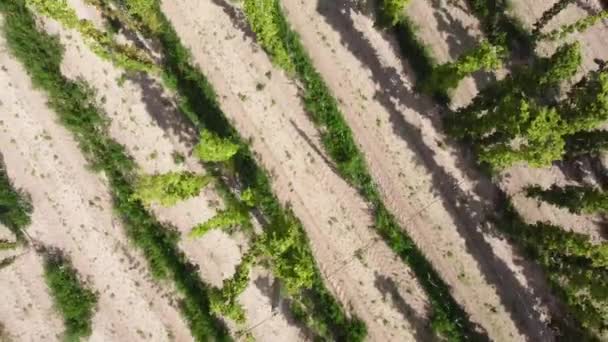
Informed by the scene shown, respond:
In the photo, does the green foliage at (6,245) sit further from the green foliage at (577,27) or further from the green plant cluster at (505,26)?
the green foliage at (577,27)

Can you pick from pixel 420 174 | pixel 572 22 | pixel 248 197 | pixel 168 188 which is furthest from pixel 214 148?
pixel 572 22

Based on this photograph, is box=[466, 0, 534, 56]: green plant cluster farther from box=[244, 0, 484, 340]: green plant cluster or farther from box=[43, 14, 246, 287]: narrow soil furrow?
box=[43, 14, 246, 287]: narrow soil furrow

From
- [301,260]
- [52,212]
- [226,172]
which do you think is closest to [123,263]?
[52,212]

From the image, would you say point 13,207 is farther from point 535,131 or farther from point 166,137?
point 535,131

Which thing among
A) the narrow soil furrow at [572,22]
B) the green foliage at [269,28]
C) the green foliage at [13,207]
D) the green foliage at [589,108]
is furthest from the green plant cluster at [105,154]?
the narrow soil furrow at [572,22]

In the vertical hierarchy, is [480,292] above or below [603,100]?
below

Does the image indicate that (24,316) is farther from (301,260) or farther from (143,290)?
(301,260)

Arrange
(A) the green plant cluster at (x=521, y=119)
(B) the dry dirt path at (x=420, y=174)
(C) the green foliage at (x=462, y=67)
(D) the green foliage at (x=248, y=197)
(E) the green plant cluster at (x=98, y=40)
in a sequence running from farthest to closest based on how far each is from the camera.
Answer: (B) the dry dirt path at (x=420, y=174), (D) the green foliage at (x=248, y=197), (E) the green plant cluster at (x=98, y=40), (C) the green foliage at (x=462, y=67), (A) the green plant cluster at (x=521, y=119)
